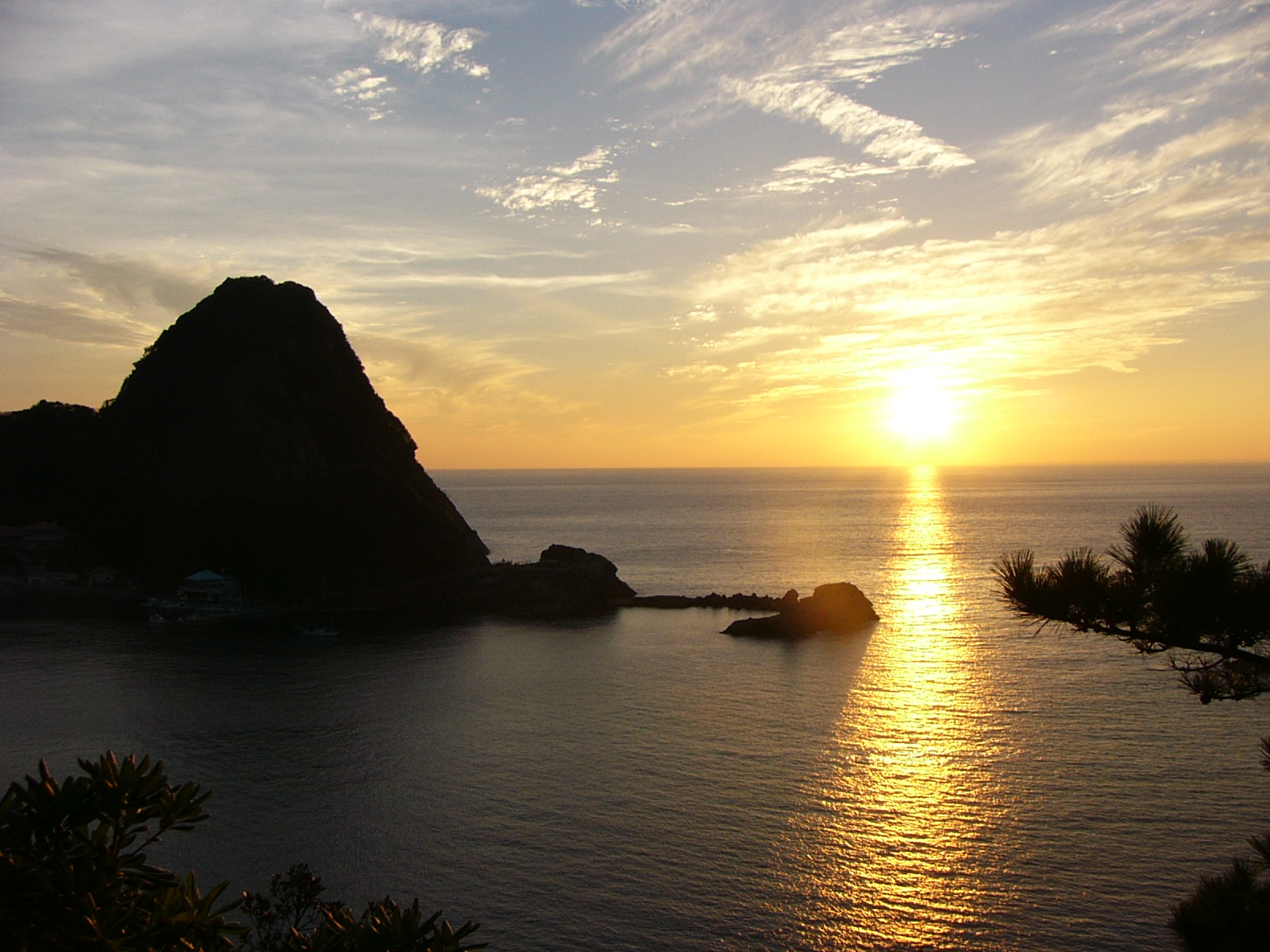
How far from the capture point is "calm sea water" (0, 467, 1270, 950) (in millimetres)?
26281

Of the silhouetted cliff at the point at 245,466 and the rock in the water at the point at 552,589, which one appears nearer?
the rock in the water at the point at 552,589

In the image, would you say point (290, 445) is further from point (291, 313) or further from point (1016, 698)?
point (1016, 698)

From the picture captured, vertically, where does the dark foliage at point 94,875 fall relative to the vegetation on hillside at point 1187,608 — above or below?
below

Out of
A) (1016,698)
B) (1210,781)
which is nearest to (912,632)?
(1016,698)

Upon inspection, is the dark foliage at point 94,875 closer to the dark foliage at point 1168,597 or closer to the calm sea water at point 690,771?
the dark foliage at point 1168,597

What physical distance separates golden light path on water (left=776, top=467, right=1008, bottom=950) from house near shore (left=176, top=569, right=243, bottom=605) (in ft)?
201

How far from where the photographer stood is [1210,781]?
114 feet

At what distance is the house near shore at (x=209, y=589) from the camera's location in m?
84.7

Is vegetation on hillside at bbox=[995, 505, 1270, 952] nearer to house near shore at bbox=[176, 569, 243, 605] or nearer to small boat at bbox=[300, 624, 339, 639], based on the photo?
small boat at bbox=[300, 624, 339, 639]

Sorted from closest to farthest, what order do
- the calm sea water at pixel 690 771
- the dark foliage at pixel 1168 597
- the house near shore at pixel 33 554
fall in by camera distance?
the dark foliage at pixel 1168 597
the calm sea water at pixel 690 771
the house near shore at pixel 33 554

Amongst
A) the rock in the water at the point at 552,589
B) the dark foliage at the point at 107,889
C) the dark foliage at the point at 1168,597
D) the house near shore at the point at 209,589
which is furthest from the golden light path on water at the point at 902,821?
the house near shore at the point at 209,589

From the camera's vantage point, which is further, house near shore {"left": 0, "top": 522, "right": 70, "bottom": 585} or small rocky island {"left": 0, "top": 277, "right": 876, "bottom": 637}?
house near shore {"left": 0, "top": 522, "right": 70, "bottom": 585}

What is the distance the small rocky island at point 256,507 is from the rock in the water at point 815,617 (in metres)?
0.19

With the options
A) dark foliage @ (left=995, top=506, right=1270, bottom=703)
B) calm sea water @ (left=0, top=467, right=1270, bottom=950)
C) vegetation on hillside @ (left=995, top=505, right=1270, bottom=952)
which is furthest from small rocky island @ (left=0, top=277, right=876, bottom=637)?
dark foliage @ (left=995, top=506, right=1270, bottom=703)
